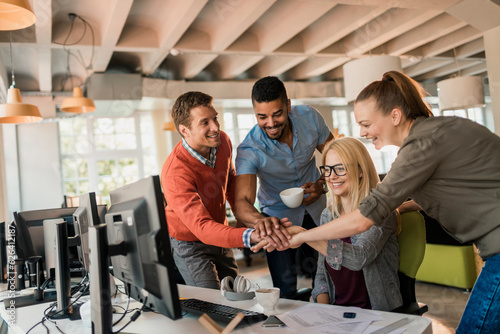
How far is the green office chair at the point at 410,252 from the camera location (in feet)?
5.80

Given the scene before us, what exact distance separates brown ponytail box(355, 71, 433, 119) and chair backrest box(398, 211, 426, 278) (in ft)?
1.46

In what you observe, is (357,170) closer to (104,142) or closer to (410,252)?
(410,252)

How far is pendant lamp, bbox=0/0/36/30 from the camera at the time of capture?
84.1 inches

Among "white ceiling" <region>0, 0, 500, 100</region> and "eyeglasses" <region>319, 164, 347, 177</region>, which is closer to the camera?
"eyeglasses" <region>319, 164, 347, 177</region>

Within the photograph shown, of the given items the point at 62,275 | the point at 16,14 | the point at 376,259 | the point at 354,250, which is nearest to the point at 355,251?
the point at 354,250

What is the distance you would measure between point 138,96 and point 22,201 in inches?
112

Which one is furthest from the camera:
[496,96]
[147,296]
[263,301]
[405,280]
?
[496,96]

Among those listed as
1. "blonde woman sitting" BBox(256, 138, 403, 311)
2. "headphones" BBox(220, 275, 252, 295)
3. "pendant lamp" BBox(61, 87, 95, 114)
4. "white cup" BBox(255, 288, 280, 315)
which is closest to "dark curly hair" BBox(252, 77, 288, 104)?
"blonde woman sitting" BBox(256, 138, 403, 311)

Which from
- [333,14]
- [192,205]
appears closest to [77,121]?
[333,14]

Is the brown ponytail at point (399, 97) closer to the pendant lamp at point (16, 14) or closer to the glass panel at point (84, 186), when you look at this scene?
the pendant lamp at point (16, 14)

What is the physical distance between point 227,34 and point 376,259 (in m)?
4.18

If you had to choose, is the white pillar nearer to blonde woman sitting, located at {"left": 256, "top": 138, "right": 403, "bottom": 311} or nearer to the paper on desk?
blonde woman sitting, located at {"left": 256, "top": 138, "right": 403, "bottom": 311}

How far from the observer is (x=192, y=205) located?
1.99m

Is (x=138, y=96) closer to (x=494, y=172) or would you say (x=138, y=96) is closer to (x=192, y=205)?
(x=192, y=205)
